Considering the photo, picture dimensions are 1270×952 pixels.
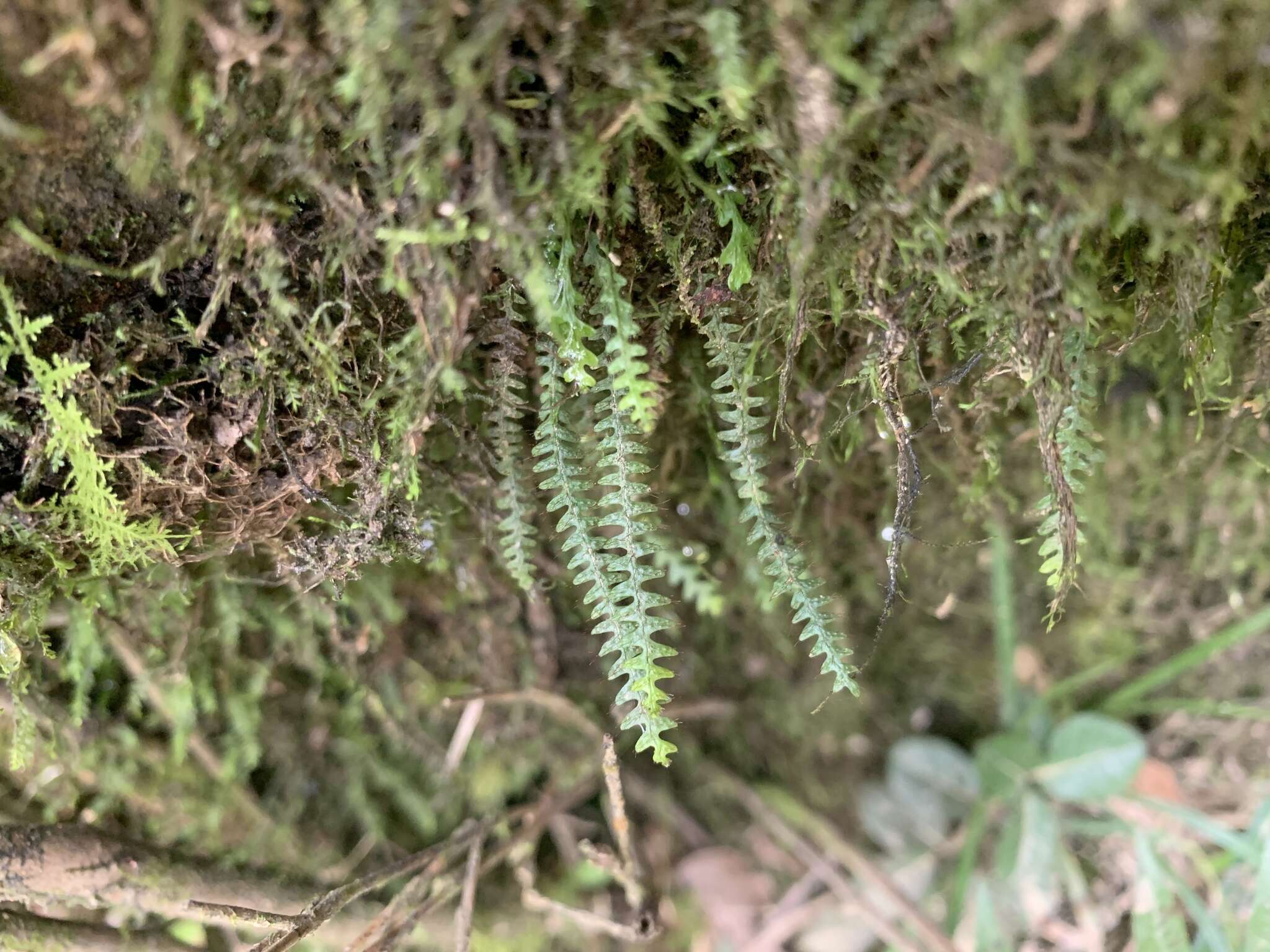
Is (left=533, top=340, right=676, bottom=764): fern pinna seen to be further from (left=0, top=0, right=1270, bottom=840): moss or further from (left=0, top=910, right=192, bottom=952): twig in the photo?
(left=0, top=910, right=192, bottom=952): twig

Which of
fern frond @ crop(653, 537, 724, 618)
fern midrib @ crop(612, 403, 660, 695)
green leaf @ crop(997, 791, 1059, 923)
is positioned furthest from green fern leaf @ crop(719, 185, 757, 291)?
green leaf @ crop(997, 791, 1059, 923)

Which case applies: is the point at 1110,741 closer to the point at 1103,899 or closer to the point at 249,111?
the point at 1103,899

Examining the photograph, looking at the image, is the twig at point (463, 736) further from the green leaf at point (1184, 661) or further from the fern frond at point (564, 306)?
the green leaf at point (1184, 661)

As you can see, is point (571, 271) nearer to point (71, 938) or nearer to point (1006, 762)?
point (71, 938)

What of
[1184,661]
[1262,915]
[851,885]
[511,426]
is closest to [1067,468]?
[511,426]

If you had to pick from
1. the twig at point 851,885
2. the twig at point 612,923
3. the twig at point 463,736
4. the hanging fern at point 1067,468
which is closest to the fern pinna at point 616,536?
the hanging fern at point 1067,468

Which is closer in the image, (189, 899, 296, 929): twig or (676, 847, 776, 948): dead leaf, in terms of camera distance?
(189, 899, 296, 929): twig

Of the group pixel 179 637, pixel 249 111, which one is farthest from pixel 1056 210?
pixel 179 637
